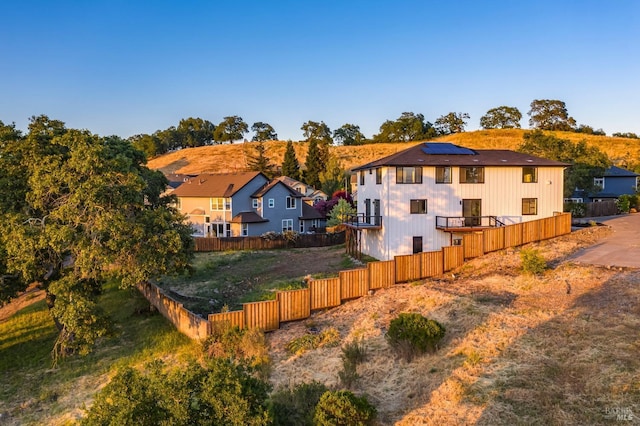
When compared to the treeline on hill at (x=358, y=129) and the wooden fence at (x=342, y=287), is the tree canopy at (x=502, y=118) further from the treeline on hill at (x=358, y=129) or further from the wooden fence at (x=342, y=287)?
the wooden fence at (x=342, y=287)

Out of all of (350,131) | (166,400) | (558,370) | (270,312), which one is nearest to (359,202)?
(270,312)

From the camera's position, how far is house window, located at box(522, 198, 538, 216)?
30656mm

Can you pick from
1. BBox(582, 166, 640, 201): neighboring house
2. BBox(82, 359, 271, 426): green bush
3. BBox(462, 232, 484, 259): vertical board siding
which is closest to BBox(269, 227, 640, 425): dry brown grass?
BBox(462, 232, 484, 259): vertical board siding

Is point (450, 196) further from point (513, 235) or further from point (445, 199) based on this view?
point (513, 235)

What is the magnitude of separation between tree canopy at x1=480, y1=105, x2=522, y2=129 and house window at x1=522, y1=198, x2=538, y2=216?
318 ft

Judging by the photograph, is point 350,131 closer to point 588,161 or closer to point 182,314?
point 588,161

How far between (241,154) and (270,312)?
328 ft

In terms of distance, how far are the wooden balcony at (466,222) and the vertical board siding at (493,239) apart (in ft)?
15.8

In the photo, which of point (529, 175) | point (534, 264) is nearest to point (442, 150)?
point (529, 175)

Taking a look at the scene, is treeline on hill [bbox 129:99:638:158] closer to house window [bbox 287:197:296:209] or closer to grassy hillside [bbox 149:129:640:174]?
grassy hillside [bbox 149:129:640:174]

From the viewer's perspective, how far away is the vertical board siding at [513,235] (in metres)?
24.2

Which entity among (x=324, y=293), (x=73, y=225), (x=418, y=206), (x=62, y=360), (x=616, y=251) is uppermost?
(x=418, y=206)

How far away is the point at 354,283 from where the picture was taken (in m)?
18.7

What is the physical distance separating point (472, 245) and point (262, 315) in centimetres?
1218
